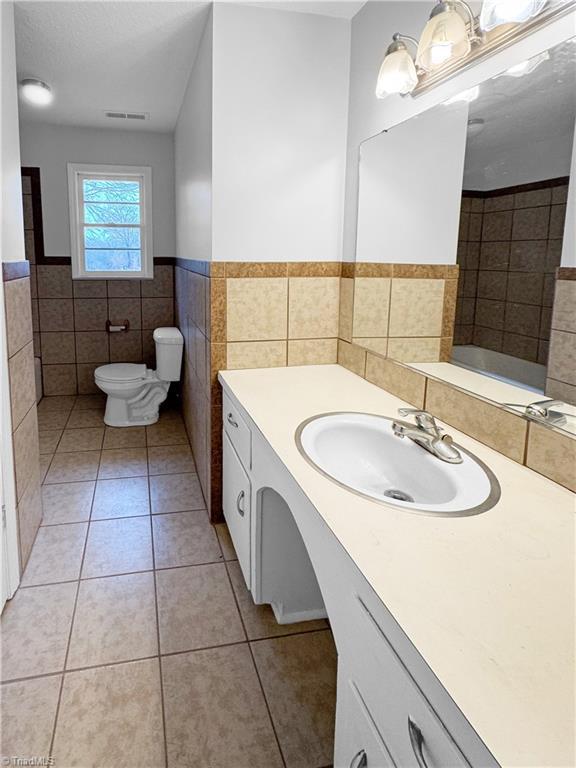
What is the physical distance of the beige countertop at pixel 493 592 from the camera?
25.1 inches

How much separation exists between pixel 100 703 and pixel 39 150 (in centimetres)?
403

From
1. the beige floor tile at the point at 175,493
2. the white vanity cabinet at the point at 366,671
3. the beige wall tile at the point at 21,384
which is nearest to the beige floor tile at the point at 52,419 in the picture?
the beige floor tile at the point at 175,493

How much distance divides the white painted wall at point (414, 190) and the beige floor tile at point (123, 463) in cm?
192

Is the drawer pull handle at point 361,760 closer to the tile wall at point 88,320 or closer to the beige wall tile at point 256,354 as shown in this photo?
the beige wall tile at point 256,354

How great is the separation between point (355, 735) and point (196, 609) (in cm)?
117

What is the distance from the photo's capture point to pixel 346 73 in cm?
232

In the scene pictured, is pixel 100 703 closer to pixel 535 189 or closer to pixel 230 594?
pixel 230 594

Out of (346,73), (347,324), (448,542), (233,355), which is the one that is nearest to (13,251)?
(233,355)

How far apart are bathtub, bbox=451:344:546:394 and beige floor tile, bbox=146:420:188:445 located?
8.30ft

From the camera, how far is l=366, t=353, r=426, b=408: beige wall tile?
1.83 meters

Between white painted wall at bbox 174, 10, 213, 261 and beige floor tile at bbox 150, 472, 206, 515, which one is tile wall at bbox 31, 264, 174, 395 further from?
beige floor tile at bbox 150, 472, 206, 515

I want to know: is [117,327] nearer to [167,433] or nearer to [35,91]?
[167,433]

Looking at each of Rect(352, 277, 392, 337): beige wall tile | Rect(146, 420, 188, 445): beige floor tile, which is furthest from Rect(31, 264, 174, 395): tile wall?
Rect(352, 277, 392, 337): beige wall tile

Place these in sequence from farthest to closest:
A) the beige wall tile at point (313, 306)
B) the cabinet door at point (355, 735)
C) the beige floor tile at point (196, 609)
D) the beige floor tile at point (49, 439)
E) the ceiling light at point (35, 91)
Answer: the beige floor tile at point (49, 439)
the ceiling light at point (35, 91)
the beige wall tile at point (313, 306)
the beige floor tile at point (196, 609)
the cabinet door at point (355, 735)
